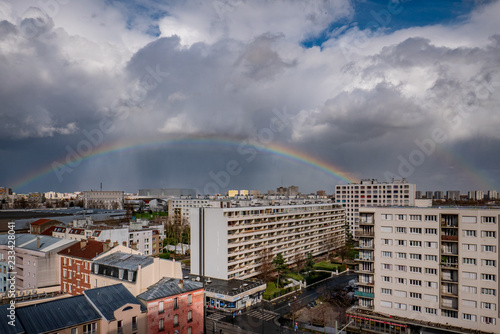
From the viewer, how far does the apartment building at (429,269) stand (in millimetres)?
31766

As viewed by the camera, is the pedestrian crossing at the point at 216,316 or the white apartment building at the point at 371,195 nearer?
the pedestrian crossing at the point at 216,316

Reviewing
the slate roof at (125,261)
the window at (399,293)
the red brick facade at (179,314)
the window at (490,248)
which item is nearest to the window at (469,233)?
the window at (490,248)

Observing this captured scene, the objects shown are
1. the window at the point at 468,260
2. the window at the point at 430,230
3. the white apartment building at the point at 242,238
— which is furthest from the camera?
the white apartment building at the point at 242,238

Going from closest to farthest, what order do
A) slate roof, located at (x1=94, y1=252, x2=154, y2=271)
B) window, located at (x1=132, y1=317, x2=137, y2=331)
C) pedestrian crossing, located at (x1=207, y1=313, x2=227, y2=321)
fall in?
window, located at (x1=132, y1=317, x2=137, y2=331), slate roof, located at (x1=94, y1=252, x2=154, y2=271), pedestrian crossing, located at (x1=207, y1=313, x2=227, y2=321)

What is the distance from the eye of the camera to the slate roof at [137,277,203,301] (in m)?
27.2

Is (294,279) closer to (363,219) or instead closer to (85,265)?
(363,219)

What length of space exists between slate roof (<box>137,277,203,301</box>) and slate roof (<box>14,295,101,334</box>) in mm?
4413

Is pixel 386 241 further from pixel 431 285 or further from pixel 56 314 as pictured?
pixel 56 314

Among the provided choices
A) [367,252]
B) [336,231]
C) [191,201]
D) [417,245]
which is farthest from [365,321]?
[191,201]

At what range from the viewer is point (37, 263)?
38.1 meters

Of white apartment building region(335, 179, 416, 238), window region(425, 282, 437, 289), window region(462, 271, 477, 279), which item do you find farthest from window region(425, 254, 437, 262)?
white apartment building region(335, 179, 416, 238)

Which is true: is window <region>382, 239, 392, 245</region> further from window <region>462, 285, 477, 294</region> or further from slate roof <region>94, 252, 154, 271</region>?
slate roof <region>94, 252, 154, 271</region>

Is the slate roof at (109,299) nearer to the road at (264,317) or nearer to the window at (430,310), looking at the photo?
the road at (264,317)

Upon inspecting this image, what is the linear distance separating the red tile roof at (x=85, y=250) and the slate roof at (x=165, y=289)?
10491 millimetres
